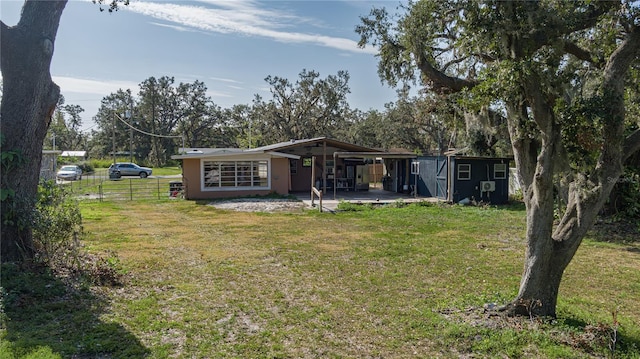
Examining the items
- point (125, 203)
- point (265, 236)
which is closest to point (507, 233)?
point (265, 236)

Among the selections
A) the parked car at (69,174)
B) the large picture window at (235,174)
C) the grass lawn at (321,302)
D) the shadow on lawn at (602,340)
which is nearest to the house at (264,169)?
the large picture window at (235,174)

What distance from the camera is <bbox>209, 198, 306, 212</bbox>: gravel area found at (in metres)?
15.3

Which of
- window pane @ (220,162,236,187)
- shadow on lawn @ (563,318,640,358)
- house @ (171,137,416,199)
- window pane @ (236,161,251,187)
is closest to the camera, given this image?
shadow on lawn @ (563,318,640,358)

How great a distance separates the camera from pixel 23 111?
18.3ft

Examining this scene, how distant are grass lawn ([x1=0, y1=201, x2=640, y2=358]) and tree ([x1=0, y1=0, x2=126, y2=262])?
3.24 ft

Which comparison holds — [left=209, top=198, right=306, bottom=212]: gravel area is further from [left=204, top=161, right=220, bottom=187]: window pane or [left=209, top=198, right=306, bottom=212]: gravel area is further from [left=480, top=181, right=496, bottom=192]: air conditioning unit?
[left=480, top=181, right=496, bottom=192]: air conditioning unit

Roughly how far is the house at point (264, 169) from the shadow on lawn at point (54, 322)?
12.4 meters

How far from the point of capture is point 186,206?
53.7 ft

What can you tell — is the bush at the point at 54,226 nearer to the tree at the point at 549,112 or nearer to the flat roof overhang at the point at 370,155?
the tree at the point at 549,112

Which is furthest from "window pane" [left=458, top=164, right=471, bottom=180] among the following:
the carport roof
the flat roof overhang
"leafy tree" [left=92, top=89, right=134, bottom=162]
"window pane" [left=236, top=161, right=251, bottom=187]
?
"leafy tree" [left=92, top=89, right=134, bottom=162]

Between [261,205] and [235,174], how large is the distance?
3.98 metres

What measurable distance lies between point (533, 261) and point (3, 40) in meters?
7.33

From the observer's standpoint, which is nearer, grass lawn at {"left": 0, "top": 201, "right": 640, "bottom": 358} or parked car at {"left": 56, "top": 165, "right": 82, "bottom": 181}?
grass lawn at {"left": 0, "top": 201, "right": 640, "bottom": 358}

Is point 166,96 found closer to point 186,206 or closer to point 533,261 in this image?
point 186,206
